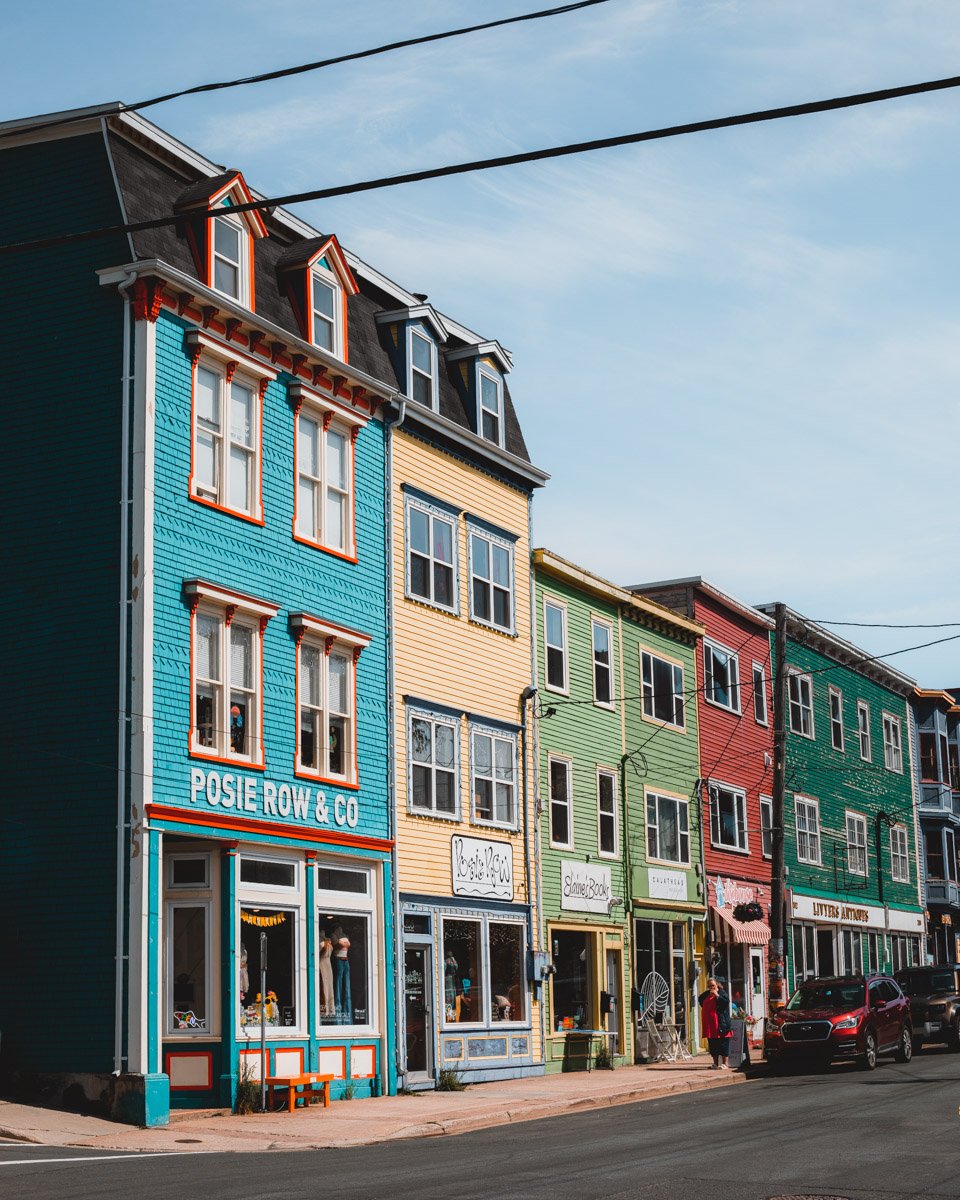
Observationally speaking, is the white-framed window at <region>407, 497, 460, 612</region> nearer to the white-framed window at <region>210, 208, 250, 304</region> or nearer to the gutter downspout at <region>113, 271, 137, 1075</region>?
the white-framed window at <region>210, 208, 250, 304</region>

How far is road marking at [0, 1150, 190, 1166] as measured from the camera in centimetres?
1578

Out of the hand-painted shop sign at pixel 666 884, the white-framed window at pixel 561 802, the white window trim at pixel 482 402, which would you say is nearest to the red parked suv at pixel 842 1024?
the hand-painted shop sign at pixel 666 884

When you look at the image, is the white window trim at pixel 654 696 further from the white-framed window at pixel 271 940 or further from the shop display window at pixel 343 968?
the white-framed window at pixel 271 940

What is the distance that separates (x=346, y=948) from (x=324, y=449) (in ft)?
26.0

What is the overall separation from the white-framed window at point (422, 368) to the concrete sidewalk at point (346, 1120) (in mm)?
12006

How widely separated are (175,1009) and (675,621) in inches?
784

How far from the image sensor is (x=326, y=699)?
26031mm

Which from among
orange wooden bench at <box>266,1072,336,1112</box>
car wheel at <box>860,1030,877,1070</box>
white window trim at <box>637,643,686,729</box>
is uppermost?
white window trim at <box>637,643,686,729</box>

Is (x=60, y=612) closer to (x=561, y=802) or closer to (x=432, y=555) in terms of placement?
(x=432, y=555)

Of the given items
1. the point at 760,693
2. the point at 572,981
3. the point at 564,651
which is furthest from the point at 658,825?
the point at 760,693

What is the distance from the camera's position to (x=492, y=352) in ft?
106

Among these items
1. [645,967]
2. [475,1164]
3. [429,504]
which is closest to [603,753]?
[645,967]

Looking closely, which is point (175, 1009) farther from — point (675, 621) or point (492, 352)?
point (675, 621)

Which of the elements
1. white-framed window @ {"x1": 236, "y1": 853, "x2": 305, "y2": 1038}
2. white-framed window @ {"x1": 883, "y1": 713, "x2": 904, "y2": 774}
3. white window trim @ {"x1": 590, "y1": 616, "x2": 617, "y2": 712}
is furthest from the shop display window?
white-framed window @ {"x1": 883, "y1": 713, "x2": 904, "y2": 774}
